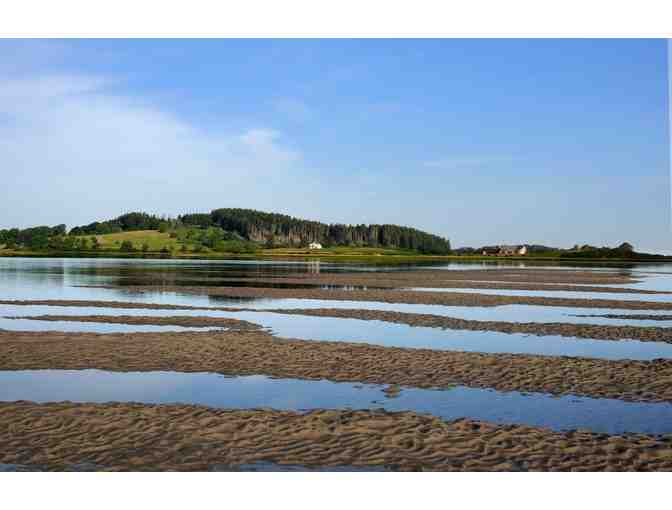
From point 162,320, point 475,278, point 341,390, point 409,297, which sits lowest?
point 341,390

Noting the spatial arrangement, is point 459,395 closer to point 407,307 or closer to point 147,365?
point 147,365

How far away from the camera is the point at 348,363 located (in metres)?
18.7

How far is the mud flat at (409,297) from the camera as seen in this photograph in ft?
132

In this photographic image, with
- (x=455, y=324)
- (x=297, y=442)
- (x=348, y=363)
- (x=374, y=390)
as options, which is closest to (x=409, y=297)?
(x=455, y=324)

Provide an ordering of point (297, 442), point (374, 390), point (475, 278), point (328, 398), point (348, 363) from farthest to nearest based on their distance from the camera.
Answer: point (475, 278), point (348, 363), point (374, 390), point (328, 398), point (297, 442)

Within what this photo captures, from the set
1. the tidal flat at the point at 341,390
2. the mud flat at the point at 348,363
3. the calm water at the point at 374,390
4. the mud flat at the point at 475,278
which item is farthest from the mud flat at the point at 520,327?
the mud flat at the point at 475,278

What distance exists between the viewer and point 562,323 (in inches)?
1174

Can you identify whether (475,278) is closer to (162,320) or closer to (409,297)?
(409,297)

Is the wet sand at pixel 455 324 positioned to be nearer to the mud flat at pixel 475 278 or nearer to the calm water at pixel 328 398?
the calm water at pixel 328 398

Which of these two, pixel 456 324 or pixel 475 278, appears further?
pixel 475 278

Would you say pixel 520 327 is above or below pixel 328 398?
above

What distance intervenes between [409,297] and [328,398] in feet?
100.0

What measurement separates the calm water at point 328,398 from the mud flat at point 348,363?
2.74ft

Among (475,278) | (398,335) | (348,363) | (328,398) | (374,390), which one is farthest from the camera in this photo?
(475,278)
